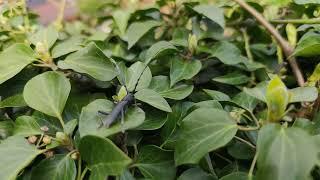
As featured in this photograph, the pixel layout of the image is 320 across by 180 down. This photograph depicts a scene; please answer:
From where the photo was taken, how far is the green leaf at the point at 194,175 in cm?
52

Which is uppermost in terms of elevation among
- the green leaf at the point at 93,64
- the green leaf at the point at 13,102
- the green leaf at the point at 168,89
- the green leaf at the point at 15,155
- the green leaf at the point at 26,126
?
the green leaf at the point at 93,64

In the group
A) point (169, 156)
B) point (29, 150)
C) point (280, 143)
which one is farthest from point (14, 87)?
point (280, 143)

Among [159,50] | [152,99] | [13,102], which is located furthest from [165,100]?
[13,102]

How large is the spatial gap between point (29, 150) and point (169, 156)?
176 millimetres

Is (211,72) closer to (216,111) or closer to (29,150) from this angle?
(216,111)

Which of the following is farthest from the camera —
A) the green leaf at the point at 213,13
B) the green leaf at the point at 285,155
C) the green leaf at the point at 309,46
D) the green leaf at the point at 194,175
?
the green leaf at the point at 213,13

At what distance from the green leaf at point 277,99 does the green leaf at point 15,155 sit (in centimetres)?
28

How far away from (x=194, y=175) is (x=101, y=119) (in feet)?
0.45

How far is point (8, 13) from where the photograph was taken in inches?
32.3

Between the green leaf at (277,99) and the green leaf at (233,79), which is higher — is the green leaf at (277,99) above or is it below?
above

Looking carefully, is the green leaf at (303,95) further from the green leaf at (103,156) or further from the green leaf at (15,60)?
the green leaf at (15,60)

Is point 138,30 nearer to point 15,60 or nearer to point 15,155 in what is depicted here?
point 15,60

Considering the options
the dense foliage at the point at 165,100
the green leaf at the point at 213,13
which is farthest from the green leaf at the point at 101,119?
the green leaf at the point at 213,13

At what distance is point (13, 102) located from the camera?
60cm
